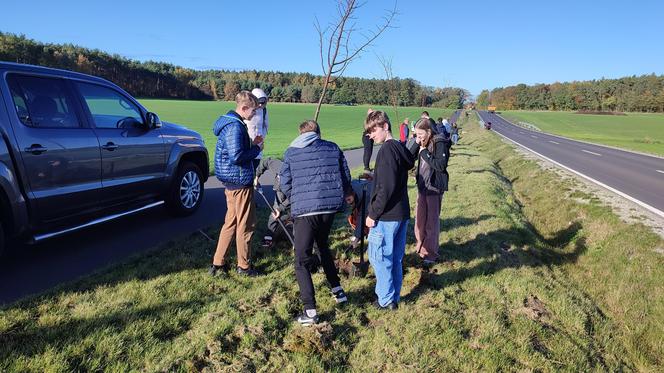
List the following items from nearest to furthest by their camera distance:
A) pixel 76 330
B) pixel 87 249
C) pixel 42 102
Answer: pixel 76 330
pixel 42 102
pixel 87 249

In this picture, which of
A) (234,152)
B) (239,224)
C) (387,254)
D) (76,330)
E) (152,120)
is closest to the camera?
(76,330)

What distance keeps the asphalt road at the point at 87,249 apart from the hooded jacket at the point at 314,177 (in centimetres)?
253

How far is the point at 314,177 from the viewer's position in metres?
3.43

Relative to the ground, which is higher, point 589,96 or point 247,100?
point 589,96

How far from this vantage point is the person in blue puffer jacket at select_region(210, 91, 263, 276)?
3.96 meters

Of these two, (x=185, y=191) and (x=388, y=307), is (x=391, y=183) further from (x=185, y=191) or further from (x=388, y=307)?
(x=185, y=191)

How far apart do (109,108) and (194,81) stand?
92172mm

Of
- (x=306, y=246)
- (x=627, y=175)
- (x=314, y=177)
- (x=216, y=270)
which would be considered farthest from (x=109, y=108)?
(x=627, y=175)

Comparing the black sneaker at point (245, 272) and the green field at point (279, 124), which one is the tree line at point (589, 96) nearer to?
the green field at point (279, 124)

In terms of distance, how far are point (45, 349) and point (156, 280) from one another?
4.20ft

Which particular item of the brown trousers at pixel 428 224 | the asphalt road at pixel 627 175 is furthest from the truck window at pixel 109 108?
the asphalt road at pixel 627 175

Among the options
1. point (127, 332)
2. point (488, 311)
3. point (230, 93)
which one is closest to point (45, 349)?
point (127, 332)

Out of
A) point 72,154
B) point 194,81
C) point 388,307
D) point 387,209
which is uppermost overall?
point 194,81

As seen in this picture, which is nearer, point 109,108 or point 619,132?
point 109,108
